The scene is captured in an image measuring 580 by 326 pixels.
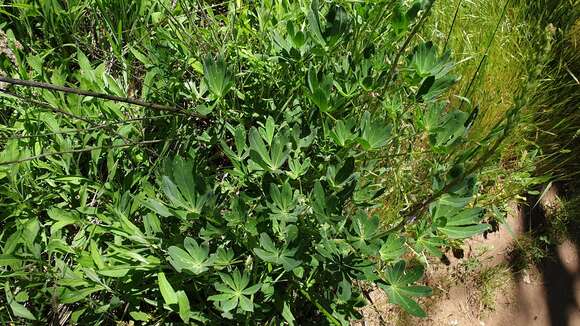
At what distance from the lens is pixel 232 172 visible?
1484mm

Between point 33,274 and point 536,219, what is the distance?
2.00 metres

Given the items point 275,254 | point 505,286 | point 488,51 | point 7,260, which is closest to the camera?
point 275,254

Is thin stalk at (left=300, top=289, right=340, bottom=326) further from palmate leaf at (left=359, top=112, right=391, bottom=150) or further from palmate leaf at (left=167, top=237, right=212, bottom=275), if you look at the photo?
palmate leaf at (left=359, top=112, right=391, bottom=150)

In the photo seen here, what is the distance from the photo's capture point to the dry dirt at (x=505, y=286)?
7.13 feet

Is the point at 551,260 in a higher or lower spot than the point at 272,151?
lower

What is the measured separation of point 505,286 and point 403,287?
3.51 feet

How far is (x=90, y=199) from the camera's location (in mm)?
1835

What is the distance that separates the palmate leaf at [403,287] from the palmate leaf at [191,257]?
0.46m

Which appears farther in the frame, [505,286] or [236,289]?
[505,286]

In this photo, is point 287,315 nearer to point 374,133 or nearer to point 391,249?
point 391,249

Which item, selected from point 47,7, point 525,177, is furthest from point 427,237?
point 47,7

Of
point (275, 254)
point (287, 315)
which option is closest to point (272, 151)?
point (275, 254)

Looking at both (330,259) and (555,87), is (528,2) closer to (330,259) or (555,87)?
(555,87)

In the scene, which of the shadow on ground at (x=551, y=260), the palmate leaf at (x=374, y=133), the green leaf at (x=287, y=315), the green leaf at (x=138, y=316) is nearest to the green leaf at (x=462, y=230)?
the palmate leaf at (x=374, y=133)
